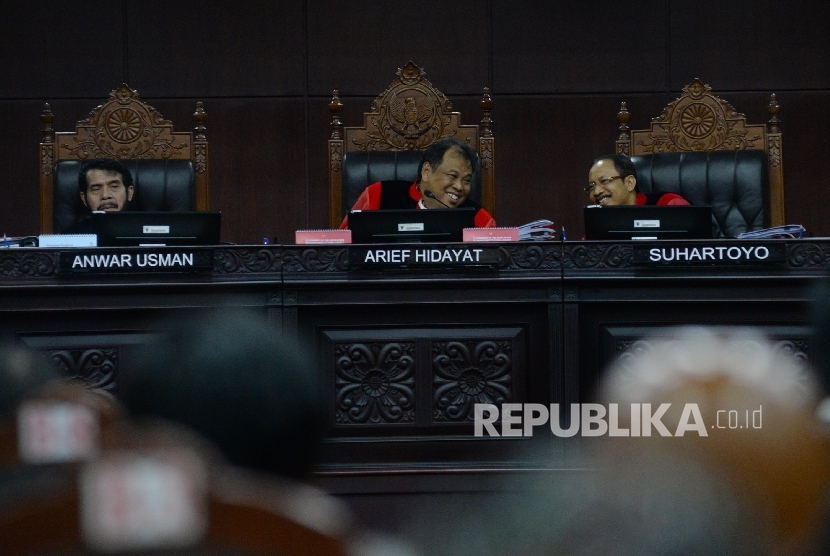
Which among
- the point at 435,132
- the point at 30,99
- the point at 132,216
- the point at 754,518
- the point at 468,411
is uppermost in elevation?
the point at 30,99

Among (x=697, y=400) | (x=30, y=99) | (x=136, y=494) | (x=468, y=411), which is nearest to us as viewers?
(x=136, y=494)

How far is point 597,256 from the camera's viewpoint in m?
2.88

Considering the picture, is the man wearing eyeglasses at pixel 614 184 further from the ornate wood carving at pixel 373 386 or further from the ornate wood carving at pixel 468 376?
the ornate wood carving at pixel 373 386

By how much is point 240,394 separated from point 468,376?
90.9 inches

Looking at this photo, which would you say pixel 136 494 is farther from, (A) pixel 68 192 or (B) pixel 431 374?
(A) pixel 68 192

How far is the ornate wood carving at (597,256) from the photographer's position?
2875 mm

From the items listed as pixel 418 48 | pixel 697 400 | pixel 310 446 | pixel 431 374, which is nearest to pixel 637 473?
pixel 697 400

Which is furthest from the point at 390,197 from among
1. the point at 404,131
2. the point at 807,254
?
the point at 807,254

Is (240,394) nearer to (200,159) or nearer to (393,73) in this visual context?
(200,159)

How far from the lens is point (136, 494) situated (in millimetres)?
438

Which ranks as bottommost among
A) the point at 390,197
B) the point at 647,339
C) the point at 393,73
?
the point at 647,339

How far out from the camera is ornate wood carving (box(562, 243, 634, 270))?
2875 millimetres

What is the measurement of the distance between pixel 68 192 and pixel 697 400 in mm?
3635

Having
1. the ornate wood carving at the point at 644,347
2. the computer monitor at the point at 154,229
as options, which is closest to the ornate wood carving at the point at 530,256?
the ornate wood carving at the point at 644,347
